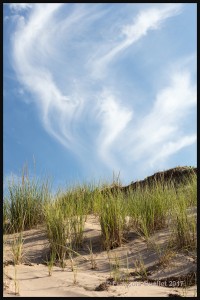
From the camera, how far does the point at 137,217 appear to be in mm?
5332

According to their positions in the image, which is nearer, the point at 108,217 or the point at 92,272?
the point at 92,272

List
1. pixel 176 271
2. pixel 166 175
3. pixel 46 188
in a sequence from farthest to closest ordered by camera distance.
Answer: pixel 166 175 < pixel 46 188 < pixel 176 271

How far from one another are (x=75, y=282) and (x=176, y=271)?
1.04 m

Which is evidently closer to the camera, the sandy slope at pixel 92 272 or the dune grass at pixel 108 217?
the sandy slope at pixel 92 272

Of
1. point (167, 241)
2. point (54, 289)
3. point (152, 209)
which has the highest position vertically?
point (152, 209)

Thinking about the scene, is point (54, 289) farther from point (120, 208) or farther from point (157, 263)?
point (120, 208)

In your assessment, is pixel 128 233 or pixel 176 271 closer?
pixel 176 271

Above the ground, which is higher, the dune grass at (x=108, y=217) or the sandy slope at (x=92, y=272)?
the dune grass at (x=108, y=217)

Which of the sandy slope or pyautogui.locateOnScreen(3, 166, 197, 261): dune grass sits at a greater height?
pyautogui.locateOnScreen(3, 166, 197, 261): dune grass

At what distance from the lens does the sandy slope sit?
347 cm

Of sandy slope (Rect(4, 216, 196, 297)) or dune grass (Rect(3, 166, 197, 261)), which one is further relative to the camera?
dune grass (Rect(3, 166, 197, 261))

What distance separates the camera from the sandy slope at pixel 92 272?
3.47 m

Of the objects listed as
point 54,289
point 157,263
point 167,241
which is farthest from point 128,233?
point 54,289

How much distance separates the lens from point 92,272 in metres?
4.34
